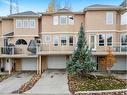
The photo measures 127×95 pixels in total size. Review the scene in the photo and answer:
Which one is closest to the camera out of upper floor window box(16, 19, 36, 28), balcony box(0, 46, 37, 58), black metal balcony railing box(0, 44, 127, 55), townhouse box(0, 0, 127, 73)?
black metal balcony railing box(0, 44, 127, 55)

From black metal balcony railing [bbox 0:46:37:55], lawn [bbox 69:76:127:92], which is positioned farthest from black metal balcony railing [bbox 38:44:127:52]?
lawn [bbox 69:76:127:92]

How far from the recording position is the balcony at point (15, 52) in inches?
1214

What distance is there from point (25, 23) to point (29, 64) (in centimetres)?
549

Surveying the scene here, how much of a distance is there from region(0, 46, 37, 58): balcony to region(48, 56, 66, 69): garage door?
331 centimetres

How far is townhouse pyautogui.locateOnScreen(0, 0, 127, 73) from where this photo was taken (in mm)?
31188

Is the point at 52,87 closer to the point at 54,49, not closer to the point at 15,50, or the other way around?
the point at 54,49

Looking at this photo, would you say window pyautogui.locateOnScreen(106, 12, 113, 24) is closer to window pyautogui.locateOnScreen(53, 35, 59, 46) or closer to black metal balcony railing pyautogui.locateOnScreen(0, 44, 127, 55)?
black metal balcony railing pyautogui.locateOnScreen(0, 44, 127, 55)

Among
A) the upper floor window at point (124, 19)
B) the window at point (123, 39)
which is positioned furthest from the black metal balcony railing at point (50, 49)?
the upper floor window at point (124, 19)

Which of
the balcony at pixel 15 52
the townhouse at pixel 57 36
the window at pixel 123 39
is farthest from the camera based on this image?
the window at pixel 123 39

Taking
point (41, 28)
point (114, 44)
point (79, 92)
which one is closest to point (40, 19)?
point (41, 28)

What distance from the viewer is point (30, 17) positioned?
3391 centimetres

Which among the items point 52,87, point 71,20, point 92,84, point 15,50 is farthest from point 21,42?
point 92,84

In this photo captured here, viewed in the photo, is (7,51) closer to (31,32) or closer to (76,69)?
(31,32)

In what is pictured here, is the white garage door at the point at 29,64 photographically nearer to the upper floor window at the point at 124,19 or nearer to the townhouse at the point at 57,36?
the townhouse at the point at 57,36
